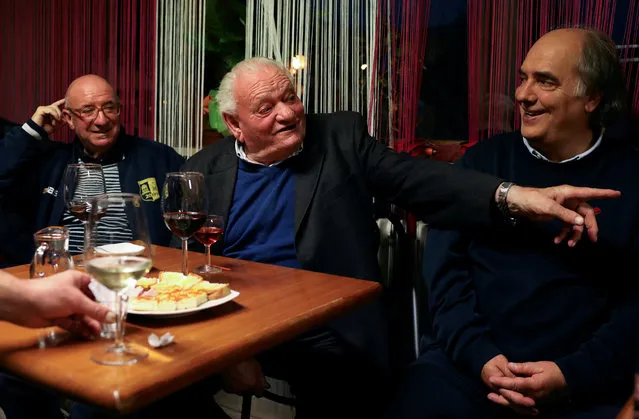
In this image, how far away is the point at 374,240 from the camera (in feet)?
6.60

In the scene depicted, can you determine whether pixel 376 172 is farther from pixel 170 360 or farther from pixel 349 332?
pixel 170 360

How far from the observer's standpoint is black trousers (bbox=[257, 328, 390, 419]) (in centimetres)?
176

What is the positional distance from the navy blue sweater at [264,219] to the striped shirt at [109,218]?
0.54 metres

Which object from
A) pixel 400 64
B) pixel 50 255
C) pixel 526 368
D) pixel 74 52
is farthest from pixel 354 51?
pixel 74 52

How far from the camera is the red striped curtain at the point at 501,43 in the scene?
2.19 metres

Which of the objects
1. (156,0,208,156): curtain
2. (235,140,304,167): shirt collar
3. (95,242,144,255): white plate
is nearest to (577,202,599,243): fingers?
(235,140,304,167): shirt collar

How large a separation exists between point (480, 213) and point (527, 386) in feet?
1.60

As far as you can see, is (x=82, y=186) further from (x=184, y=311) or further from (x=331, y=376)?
(x=331, y=376)

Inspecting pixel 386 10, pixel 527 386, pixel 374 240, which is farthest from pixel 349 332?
pixel 386 10

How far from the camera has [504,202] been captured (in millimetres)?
1662

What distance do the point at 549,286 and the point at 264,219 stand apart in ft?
3.09

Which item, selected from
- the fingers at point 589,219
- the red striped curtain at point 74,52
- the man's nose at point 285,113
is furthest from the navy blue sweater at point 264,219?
the red striped curtain at point 74,52

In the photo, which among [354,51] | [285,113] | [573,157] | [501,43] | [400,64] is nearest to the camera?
[573,157]

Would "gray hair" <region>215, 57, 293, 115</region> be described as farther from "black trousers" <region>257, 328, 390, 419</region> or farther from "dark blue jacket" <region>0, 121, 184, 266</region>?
"black trousers" <region>257, 328, 390, 419</region>
